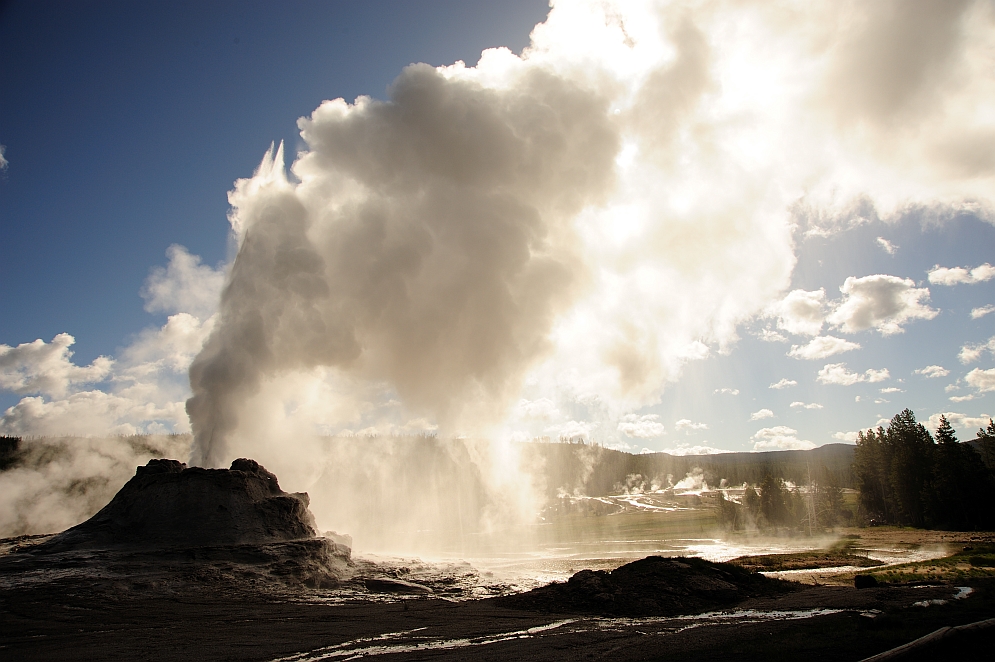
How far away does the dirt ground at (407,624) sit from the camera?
44.7ft

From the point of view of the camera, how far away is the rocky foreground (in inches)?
553

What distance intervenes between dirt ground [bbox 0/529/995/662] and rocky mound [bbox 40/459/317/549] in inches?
146

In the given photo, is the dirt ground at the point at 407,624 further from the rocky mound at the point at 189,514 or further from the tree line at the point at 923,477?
the tree line at the point at 923,477

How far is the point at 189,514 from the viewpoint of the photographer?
27203mm

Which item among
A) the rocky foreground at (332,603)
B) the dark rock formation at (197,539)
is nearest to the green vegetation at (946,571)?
the rocky foreground at (332,603)

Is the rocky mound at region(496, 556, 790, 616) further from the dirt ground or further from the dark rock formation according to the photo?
the dark rock formation

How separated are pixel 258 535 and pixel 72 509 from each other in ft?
121

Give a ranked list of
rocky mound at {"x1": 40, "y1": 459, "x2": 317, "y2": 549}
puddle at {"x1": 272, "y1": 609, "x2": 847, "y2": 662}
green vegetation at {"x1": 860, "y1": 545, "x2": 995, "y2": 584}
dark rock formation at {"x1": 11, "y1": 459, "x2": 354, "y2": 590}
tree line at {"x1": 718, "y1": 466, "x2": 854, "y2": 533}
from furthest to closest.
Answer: tree line at {"x1": 718, "y1": 466, "x2": 854, "y2": 533} → rocky mound at {"x1": 40, "y1": 459, "x2": 317, "y2": 549} → green vegetation at {"x1": 860, "y1": 545, "x2": 995, "y2": 584} → dark rock formation at {"x1": 11, "y1": 459, "x2": 354, "y2": 590} → puddle at {"x1": 272, "y1": 609, "x2": 847, "y2": 662}

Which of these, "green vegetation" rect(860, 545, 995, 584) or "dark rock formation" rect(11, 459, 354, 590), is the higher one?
"dark rock formation" rect(11, 459, 354, 590)

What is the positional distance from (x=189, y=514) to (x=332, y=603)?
1031cm

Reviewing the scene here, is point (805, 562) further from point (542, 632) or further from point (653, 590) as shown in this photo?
point (542, 632)

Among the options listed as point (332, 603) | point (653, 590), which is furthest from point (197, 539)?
point (653, 590)

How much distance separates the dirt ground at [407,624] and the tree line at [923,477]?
4434cm

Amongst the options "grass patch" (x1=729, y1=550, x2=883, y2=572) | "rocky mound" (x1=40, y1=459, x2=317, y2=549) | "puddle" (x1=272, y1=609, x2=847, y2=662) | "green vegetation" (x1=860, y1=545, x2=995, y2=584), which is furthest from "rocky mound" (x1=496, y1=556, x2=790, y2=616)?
"rocky mound" (x1=40, y1=459, x2=317, y2=549)
